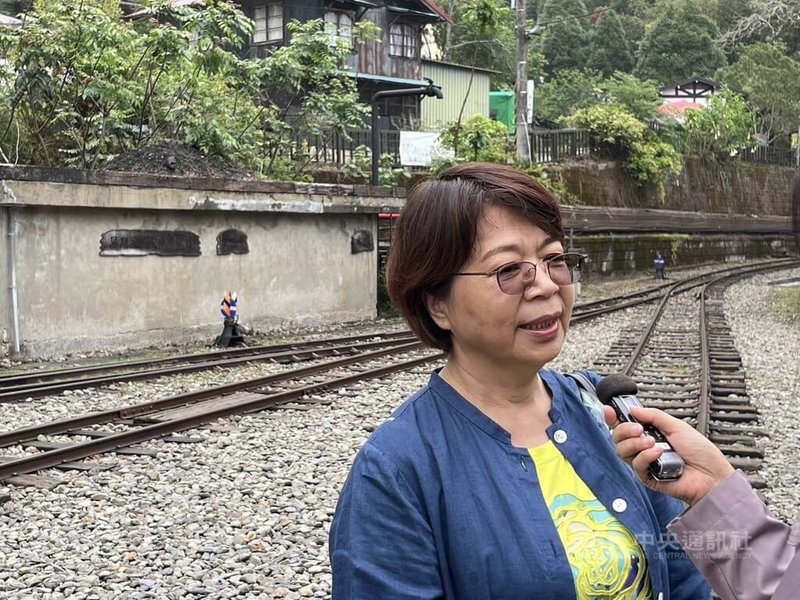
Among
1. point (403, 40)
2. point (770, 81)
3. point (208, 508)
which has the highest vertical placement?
point (403, 40)

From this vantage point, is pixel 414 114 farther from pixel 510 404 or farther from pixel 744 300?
pixel 510 404

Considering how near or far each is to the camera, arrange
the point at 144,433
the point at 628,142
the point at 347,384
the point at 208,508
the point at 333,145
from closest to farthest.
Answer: the point at 208,508, the point at 144,433, the point at 347,384, the point at 333,145, the point at 628,142

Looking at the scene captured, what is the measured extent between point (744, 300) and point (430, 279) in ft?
69.2

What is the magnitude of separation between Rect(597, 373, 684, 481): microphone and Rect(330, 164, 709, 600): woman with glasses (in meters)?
0.11

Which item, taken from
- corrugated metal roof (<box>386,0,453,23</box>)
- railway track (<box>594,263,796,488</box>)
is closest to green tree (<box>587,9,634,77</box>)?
corrugated metal roof (<box>386,0,453,23</box>)

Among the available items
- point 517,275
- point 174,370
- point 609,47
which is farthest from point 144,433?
point 609,47

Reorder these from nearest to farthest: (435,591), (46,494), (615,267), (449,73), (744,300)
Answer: (435,591), (46,494), (744,300), (615,267), (449,73)

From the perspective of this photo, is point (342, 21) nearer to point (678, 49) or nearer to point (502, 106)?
point (502, 106)

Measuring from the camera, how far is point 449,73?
38688 millimetres

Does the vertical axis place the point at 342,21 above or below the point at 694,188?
above

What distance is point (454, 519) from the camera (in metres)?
1.81

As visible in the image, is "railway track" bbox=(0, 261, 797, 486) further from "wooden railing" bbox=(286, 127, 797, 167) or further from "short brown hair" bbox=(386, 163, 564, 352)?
"wooden railing" bbox=(286, 127, 797, 167)

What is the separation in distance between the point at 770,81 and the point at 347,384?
128 feet

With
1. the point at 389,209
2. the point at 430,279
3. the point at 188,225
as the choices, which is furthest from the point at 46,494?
the point at 389,209
